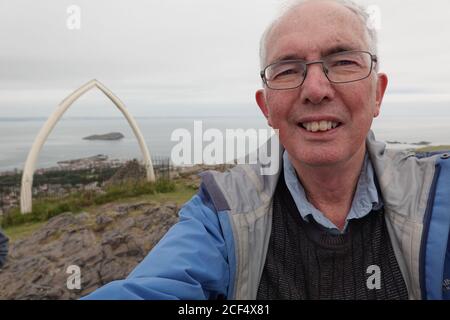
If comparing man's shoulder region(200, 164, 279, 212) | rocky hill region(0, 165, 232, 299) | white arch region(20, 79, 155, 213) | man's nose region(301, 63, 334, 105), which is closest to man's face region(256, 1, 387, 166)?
man's nose region(301, 63, 334, 105)

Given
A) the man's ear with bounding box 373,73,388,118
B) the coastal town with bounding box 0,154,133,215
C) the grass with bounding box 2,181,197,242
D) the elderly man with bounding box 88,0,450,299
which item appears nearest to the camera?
the elderly man with bounding box 88,0,450,299

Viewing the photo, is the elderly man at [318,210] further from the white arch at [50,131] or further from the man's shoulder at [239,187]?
the white arch at [50,131]

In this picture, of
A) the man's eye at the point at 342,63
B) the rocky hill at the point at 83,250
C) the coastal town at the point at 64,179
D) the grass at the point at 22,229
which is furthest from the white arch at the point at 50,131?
the man's eye at the point at 342,63

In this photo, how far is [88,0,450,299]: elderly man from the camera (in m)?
1.65

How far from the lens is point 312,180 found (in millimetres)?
1938

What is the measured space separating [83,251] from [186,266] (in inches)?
174

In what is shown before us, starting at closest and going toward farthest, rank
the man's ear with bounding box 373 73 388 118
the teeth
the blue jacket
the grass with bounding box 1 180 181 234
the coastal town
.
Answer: the blue jacket
the teeth
the man's ear with bounding box 373 73 388 118
the grass with bounding box 1 180 181 234
the coastal town

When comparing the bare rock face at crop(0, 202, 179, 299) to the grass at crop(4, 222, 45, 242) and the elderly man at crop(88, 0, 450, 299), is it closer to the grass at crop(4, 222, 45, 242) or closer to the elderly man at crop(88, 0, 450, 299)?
the grass at crop(4, 222, 45, 242)

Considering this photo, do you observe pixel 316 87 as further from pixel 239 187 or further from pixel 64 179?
pixel 64 179

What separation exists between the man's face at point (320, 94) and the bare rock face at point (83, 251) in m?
3.88

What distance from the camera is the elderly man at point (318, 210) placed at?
1.65m

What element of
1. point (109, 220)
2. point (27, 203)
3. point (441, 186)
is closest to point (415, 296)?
point (441, 186)

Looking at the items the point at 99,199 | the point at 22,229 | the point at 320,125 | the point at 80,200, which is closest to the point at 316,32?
the point at 320,125

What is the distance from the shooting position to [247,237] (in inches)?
66.1
